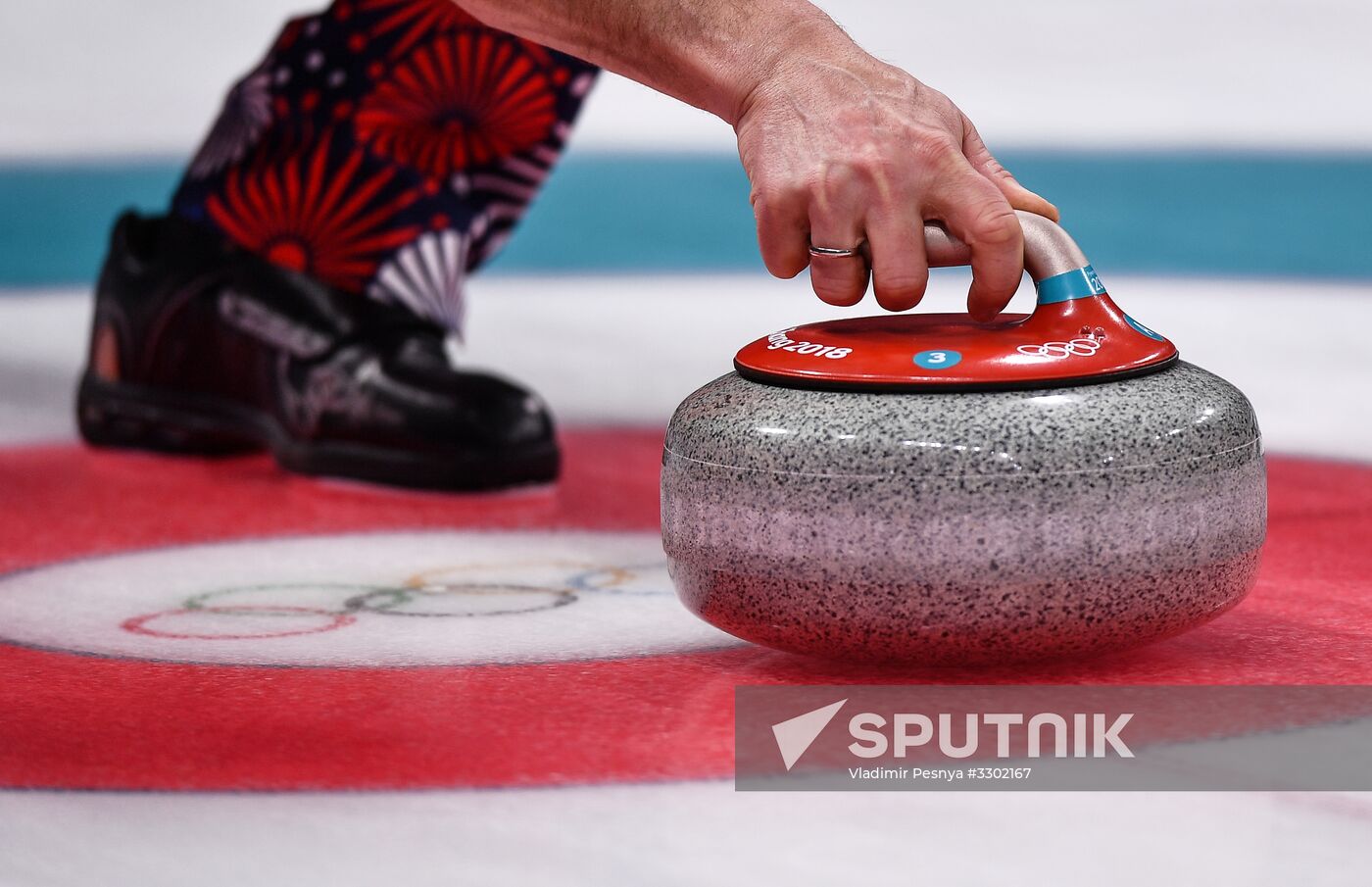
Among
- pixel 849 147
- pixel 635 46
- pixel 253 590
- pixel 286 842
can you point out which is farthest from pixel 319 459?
pixel 286 842

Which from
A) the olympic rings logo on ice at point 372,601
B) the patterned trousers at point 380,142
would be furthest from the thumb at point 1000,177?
the patterned trousers at point 380,142

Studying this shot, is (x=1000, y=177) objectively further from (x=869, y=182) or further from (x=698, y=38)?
(x=698, y=38)

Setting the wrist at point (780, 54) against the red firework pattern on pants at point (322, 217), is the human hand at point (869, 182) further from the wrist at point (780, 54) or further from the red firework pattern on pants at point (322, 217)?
the red firework pattern on pants at point (322, 217)

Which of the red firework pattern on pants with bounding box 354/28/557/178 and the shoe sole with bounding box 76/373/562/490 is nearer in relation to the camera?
the shoe sole with bounding box 76/373/562/490

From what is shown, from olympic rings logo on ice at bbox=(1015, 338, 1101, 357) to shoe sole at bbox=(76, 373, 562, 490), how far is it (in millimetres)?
1083

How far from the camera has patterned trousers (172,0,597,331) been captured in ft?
8.63

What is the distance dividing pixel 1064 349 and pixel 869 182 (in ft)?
0.72

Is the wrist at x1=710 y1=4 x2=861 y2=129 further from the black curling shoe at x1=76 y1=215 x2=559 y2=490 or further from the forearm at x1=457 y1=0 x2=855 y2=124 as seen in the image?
the black curling shoe at x1=76 y1=215 x2=559 y2=490

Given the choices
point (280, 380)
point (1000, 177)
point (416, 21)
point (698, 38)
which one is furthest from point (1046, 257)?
point (416, 21)

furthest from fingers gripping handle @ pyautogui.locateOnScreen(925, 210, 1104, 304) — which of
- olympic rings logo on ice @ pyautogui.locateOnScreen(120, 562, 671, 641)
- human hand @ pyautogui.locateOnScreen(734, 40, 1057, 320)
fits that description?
olympic rings logo on ice @ pyautogui.locateOnScreen(120, 562, 671, 641)

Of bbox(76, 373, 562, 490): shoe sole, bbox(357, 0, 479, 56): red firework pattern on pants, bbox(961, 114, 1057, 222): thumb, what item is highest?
bbox(357, 0, 479, 56): red firework pattern on pants

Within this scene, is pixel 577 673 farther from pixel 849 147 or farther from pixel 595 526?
pixel 595 526

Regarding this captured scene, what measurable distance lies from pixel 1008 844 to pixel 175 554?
1.21m

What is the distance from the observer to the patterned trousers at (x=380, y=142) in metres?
2.63
